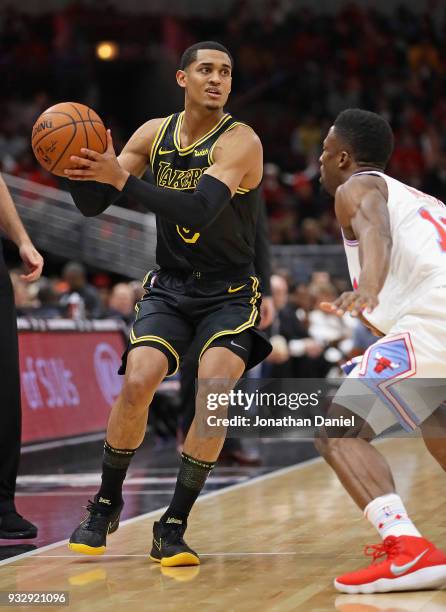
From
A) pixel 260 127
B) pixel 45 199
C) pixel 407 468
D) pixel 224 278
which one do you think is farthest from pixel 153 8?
pixel 224 278

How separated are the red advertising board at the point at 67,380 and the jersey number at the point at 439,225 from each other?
5030 mm

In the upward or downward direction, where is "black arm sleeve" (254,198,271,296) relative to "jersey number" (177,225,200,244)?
downward

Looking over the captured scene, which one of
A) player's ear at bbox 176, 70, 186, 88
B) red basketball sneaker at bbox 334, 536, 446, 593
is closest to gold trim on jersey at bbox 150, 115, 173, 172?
player's ear at bbox 176, 70, 186, 88

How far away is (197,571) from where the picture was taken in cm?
476

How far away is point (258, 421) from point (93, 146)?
1.38 metres

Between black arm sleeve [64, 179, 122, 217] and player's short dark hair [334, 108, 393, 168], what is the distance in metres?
A: 0.98

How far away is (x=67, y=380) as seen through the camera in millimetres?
9695

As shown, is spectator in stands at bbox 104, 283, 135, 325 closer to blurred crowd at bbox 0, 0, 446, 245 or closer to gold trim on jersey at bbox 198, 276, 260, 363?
gold trim on jersey at bbox 198, 276, 260, 363

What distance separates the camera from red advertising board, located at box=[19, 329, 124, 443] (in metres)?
9.02

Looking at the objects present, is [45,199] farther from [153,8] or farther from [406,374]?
[406,374]

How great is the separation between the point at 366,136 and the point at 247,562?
6.08 ft

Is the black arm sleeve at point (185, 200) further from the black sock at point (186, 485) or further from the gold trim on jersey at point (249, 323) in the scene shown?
→ the black sock at point (186, 485)

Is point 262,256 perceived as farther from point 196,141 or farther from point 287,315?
point 287,315

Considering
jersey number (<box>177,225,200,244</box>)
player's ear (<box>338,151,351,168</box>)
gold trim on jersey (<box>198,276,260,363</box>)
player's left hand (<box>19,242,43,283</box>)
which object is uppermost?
player's ear (<box>338,151,351,168</box>)
